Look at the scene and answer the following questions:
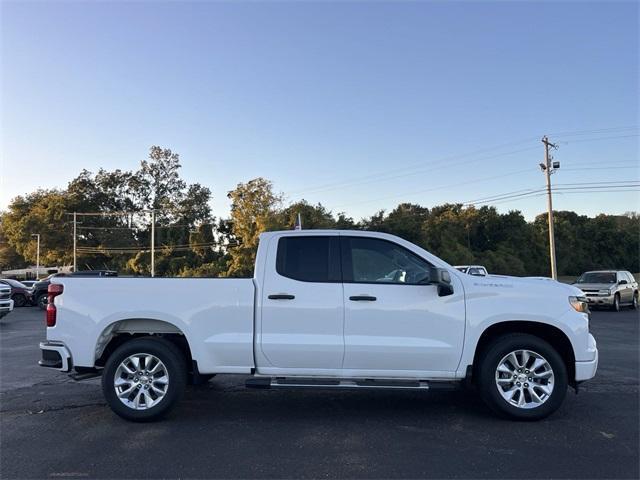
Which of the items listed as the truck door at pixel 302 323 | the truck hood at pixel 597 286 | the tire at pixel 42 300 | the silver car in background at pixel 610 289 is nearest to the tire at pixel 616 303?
the silver car in background at pixel 610 289

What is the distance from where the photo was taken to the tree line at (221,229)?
188ft

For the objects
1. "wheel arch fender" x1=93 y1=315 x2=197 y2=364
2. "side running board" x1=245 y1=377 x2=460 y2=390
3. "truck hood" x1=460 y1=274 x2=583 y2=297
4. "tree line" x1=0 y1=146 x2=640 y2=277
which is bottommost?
"side running board" x1=245 y1=377 x2=460 y2=390

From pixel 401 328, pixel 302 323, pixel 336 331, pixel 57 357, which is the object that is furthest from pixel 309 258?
pixel 57 357

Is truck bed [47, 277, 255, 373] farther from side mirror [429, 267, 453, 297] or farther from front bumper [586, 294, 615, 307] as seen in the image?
front bumper [586, 294, 615, 307]

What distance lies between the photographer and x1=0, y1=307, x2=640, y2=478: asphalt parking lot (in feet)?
13.7

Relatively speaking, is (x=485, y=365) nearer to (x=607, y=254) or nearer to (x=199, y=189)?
(x=607, y=254)

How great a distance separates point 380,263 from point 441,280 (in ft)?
2.39

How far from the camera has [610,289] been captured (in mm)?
20188

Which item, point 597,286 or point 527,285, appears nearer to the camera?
point 527,285

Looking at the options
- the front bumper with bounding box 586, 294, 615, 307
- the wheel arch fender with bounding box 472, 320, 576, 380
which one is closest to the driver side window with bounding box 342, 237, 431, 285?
the wheel arch fender with bounding box 472, 320, 576, 380

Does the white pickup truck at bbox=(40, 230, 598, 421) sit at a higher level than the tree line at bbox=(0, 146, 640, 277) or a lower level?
lower

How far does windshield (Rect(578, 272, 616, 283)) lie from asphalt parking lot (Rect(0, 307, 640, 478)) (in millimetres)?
16047

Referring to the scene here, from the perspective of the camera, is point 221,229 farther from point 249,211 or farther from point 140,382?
point 140,382

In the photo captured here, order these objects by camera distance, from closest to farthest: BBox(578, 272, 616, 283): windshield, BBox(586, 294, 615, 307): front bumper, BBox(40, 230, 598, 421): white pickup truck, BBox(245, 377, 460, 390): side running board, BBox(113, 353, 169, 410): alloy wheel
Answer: BBox(245, 377, 460, 390): side running board < BBox(40, 230, 598, 421): white pickup truck < BBox(113, 353, 169, 410): alloy wheel < BBox(586, 294, 615, 307): front bumper < BBox(578, 272, 616, 283): windshield
